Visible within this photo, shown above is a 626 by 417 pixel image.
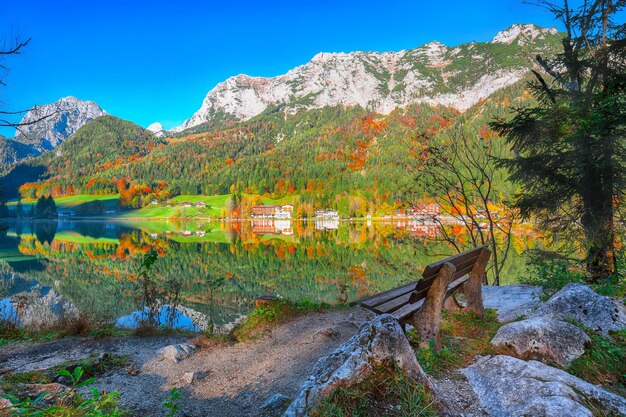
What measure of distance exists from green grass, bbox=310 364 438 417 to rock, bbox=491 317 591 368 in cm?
189

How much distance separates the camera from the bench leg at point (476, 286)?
19.4 feet

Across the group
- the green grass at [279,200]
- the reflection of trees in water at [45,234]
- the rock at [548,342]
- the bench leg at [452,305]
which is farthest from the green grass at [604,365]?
the green grass at [279,200]

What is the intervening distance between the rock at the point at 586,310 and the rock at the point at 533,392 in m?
2.15

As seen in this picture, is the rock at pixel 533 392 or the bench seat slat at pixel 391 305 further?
the bench seat slat at pixel 391 305

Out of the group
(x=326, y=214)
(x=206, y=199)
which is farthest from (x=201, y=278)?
(x=206, y=199)

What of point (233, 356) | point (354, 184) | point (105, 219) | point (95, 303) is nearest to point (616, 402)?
point (233, 356)

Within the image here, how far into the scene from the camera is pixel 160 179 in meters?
184

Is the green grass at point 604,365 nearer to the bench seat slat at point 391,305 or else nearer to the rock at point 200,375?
the bench seat slat at point 391,305

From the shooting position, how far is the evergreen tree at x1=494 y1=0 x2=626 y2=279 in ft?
21.9

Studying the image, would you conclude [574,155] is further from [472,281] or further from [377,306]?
[377,306]

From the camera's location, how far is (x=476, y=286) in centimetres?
599

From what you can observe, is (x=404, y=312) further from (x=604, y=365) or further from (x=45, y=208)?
(x=45, y=208)

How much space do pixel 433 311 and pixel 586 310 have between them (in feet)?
8.01

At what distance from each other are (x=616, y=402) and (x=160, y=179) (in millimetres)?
203067
